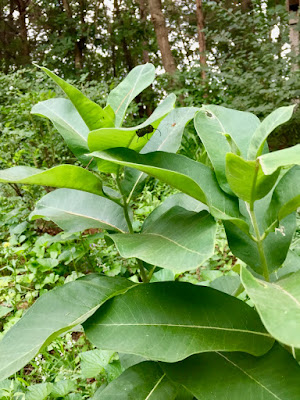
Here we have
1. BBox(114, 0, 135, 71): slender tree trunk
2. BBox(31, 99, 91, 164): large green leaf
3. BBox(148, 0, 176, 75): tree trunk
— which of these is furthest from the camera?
BBox(114, 0, 135, 71): slender tree trunk

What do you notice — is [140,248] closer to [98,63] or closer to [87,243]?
[87,243]

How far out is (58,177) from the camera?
622 mm

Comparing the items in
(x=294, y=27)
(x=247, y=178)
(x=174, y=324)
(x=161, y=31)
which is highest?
(x=161, y=31)

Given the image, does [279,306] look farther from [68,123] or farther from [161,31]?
[161,31]

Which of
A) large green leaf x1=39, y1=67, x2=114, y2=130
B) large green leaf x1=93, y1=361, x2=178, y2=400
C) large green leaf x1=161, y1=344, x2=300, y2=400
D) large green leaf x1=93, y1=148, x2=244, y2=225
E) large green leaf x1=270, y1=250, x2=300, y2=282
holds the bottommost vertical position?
large green leaf x1=93, y1=361, x2=178, y2=400

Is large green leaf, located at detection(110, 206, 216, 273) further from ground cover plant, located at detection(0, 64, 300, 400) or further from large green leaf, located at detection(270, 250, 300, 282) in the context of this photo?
large green leaf, located at detection(270, 250, 300, 282)

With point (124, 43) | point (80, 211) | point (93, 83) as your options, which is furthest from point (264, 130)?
point (124, 43)

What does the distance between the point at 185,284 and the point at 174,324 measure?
82 millimetres

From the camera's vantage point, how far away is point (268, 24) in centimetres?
460

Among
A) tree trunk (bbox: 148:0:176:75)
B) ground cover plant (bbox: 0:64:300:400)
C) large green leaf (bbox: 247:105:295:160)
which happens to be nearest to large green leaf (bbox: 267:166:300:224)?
ground cover plant (bbox: 0:64:300:400)

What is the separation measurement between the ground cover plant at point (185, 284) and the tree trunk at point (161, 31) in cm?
592

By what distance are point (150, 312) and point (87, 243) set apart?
1.71 metres

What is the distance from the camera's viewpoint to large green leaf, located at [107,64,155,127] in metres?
0.76

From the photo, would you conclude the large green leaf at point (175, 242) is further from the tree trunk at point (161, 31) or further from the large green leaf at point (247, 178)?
the tree trunk at point (161, 31)
